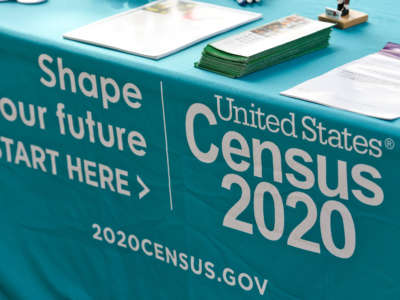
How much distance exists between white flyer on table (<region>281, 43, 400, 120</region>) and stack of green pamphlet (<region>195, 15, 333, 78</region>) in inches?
4.2

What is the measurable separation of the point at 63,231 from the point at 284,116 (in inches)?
29.0

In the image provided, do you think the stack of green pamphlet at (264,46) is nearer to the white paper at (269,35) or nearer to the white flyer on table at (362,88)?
the white paper at (269,35)

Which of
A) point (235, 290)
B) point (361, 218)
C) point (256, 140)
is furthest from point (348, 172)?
→ point (235, 290)

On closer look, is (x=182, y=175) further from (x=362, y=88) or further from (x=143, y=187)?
(x=362, y=88)

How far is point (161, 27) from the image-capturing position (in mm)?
1828

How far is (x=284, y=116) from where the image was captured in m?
1.48

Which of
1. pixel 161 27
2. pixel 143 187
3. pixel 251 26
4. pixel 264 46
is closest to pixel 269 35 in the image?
pixel 264 46

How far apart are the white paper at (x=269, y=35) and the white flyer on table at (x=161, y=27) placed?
0.12m

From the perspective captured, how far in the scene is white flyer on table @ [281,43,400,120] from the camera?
1442mm

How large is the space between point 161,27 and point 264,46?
31 centimetres

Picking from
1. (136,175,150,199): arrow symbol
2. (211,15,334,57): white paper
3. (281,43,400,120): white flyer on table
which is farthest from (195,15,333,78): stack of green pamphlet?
(136,175,150,199): arrow symbol

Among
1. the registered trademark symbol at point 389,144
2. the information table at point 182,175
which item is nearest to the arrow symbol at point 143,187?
the information table at point 182,175

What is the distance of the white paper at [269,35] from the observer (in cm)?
161

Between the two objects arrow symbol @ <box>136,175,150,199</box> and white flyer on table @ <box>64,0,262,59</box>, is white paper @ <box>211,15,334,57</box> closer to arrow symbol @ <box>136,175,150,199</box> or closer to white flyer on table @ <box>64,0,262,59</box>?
white flyer on table @ <box>64,0,262,59</box>
